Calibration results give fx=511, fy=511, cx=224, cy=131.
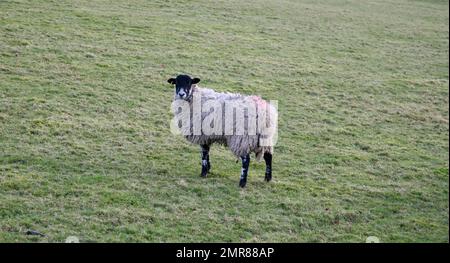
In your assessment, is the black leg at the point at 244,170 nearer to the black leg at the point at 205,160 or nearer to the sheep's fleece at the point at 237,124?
the sheep's fleece at the point at 237,124

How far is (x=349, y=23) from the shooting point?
34.4m

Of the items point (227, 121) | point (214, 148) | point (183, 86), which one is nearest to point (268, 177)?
point (227, 121)

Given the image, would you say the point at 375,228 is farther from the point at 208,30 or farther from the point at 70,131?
the point at 208,30

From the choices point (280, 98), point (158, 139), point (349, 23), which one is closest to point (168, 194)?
point (158, 139)

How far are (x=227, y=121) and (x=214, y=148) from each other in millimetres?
2695

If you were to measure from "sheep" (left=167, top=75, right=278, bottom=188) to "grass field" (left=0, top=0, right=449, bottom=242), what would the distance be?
2.77ft

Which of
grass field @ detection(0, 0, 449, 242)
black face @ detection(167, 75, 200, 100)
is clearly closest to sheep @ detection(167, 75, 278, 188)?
black face @ detection(167, 75, 200, 100)

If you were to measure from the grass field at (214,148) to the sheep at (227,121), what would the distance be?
2.77 feet

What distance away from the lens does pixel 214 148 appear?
1467 cm

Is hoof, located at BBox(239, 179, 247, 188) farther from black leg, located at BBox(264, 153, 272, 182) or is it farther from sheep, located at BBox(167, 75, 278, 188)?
black leg, located at BBox(264, 153, 272, 182)

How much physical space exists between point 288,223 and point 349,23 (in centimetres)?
2648

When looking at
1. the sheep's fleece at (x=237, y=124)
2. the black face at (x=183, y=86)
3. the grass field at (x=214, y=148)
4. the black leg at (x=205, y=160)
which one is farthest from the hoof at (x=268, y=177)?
the black face at (x=183, y=86)

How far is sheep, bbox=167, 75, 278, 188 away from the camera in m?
12.0

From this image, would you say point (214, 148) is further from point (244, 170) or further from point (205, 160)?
point (244, 170)
